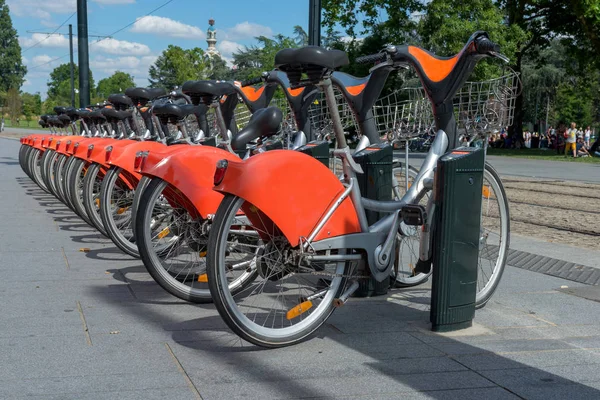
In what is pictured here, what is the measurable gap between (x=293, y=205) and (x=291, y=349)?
2.31ft

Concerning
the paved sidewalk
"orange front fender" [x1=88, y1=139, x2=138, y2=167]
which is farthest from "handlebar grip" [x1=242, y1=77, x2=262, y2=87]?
the paved sidewalk

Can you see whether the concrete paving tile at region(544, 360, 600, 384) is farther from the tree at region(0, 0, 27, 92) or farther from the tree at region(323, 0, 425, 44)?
the tree at region(0, 0, 27, 92)

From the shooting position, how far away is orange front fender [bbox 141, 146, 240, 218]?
4.39 meters

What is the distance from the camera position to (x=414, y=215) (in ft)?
13.1

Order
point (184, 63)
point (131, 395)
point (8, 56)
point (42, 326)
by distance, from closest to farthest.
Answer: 1. point (131, 395)
2. point (42, 326)
3. point (184, 63)
4. point (8, 56)

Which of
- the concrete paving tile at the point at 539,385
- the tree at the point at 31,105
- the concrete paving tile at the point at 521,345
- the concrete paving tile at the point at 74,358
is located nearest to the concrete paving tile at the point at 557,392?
the concrete paving tile at the point at 539,385

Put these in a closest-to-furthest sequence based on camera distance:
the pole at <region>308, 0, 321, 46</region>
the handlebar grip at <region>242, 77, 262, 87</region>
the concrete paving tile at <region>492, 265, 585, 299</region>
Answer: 1. the concrete paving tile at <region>492, 265, 585, 299</region>
2. the handlebar grip at <region>242, 77, 262, 87</region>
3. the pole at <region>308, 0, 321, 46</region>

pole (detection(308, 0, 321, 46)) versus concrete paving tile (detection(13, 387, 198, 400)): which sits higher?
pole (detection(308, 0, 321, 46))

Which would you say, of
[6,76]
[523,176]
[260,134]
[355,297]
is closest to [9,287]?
[260,134]

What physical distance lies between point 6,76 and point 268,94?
419ft

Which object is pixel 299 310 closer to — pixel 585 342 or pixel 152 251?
pixel 152 251

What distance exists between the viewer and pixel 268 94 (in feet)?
20.4

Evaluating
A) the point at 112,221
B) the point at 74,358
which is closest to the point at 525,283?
the point at 112,221

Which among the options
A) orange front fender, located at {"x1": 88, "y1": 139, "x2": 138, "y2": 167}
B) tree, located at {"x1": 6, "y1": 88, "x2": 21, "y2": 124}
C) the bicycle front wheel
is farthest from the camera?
tree, located at {"x1": 6, "y1": 88, "x2": 21, "y2": 124}
